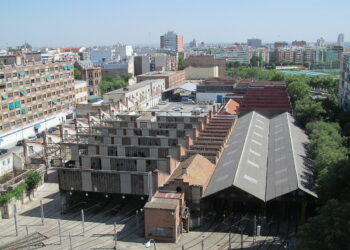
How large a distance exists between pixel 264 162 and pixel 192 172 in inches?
335

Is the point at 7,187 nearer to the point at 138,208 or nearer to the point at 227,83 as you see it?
the point at 138,208

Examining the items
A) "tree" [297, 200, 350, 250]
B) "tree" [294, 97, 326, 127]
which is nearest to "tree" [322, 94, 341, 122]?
"tree" [294, 97, 326, 127]

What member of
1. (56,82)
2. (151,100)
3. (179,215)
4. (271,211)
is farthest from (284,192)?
(151,100)

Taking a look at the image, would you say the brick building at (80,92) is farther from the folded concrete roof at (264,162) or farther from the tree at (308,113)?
the tree at (308,113)

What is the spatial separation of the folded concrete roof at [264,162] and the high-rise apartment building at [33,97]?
33.7 meters

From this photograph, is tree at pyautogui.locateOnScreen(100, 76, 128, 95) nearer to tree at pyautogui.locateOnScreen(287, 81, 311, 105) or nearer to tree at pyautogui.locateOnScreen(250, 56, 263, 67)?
tree at pyautogui.locateOnScreen(287, 81, 311, 105)

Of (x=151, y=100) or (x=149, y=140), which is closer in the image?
(x=149, y=140)

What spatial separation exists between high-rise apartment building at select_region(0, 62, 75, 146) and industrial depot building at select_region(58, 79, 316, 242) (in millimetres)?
18340

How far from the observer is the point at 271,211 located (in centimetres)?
3156

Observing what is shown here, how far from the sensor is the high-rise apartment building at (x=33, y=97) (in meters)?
60.4

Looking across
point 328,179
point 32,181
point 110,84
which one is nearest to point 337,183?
point 328,179

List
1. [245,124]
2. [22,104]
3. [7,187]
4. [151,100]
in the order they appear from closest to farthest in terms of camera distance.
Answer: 1. [7,187]
2. [245,124]
3. [22,104]
4. [151,100]

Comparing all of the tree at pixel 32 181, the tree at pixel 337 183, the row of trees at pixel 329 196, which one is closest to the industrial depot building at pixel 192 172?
the row of trees at pixel 329 196

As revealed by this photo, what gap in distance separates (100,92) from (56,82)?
96.9 feet
